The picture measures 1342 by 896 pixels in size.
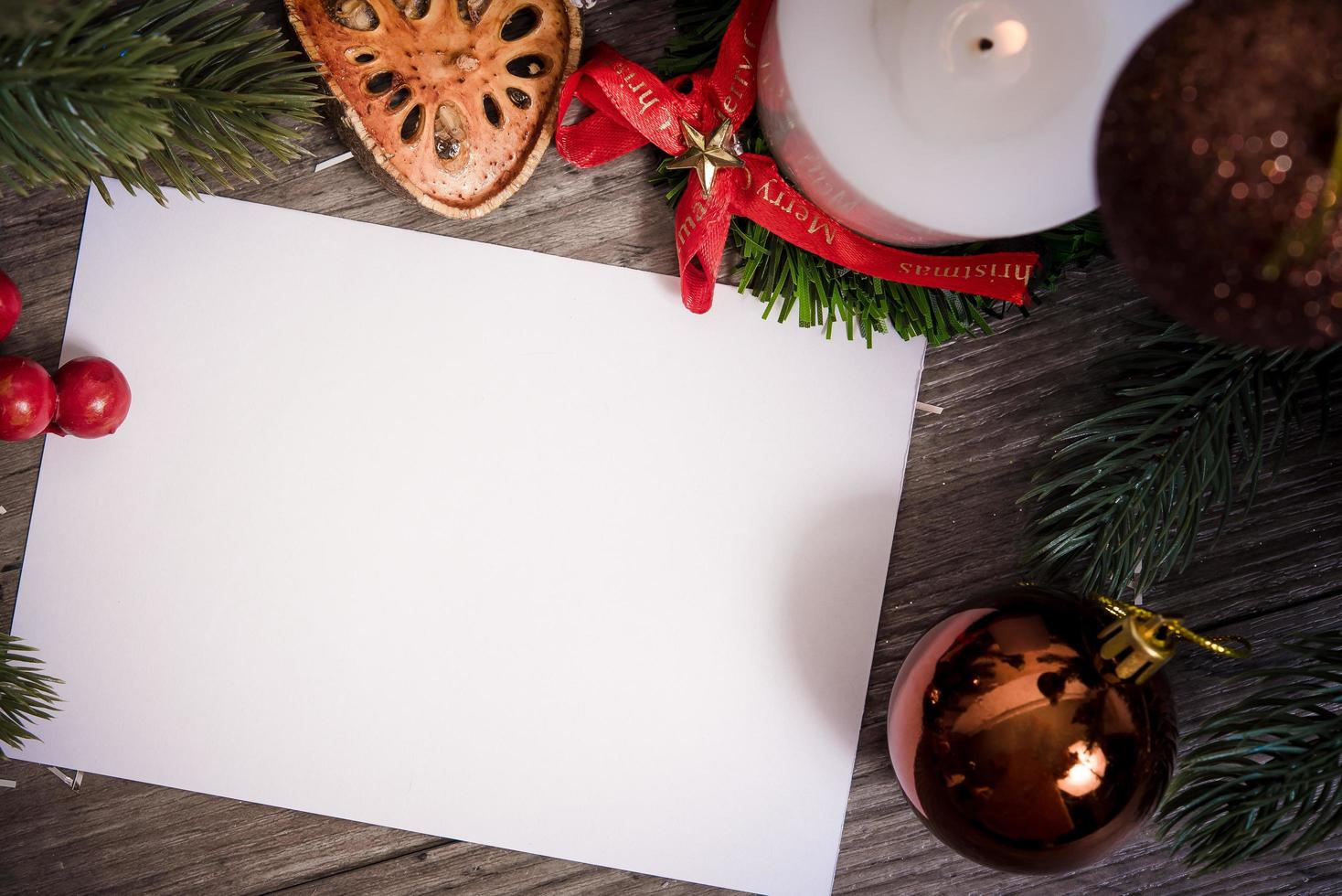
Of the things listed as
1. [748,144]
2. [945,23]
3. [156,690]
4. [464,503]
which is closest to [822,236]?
[748,144]

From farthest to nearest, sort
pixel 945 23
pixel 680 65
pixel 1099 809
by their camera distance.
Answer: pixel 680 65 → pixel 1099 809 → pixel 945 23

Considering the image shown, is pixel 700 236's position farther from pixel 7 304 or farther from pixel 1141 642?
pixel 7 304

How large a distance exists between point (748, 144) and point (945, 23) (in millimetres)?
212

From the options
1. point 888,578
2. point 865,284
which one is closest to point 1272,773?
point 888,578

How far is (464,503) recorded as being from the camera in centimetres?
67

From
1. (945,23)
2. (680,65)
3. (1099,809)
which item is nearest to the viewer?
(945,23)

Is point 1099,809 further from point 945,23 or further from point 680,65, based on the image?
point 680,65

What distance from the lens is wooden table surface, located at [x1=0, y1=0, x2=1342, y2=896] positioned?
660 mm

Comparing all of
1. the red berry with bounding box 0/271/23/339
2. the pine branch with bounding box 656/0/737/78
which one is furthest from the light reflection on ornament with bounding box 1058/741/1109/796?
the red berry with bounding box 0/271/23/339

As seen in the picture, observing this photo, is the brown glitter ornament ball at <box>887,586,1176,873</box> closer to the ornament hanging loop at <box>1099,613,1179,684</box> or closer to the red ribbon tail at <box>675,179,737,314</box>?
the ornament hanging loop at <box>1099,613,1179,684</box>

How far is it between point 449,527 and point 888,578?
1.04 ft

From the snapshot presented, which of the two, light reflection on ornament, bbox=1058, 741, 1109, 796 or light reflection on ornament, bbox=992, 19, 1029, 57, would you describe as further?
light reflection on ornament, bbox=1058, 741, 1109, 796

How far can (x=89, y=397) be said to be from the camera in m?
0.62

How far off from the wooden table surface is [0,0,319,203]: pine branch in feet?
0.36
